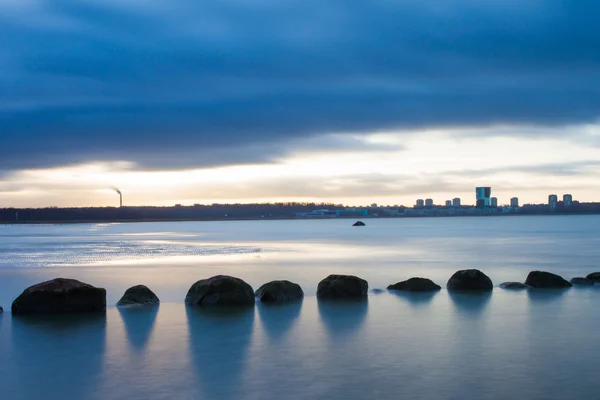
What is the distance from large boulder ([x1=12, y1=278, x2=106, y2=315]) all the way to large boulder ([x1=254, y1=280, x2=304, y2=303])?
411 cm

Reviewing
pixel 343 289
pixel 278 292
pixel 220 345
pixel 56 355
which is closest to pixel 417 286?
pixel 343 289

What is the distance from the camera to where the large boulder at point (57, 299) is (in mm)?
14844

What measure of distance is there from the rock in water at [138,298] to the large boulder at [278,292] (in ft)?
8.75

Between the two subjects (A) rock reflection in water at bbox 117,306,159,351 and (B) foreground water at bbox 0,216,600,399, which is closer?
(B) foreground water at bbox 0,216,600,399

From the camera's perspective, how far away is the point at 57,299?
1485 cm

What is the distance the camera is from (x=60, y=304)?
48.8 ft

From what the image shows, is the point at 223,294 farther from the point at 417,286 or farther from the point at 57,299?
the point at 417,286

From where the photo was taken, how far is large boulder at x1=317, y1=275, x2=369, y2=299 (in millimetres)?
17609

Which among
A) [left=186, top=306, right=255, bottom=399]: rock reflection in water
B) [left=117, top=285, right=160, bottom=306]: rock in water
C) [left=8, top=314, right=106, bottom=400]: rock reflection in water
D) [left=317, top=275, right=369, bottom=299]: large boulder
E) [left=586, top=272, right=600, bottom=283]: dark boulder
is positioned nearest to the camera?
[left=8, top=314, right=106, bottom=400]: rock reflection in water

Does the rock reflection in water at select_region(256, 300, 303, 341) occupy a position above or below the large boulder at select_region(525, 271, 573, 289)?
below

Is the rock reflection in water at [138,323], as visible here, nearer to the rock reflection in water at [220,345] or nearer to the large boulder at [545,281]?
the rock reflection in water at [220,345]

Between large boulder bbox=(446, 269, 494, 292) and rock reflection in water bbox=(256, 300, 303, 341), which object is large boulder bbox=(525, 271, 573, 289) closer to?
large boulder bbox=(446, 269, 494, 292)

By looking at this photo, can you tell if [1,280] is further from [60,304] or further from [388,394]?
[388,394]

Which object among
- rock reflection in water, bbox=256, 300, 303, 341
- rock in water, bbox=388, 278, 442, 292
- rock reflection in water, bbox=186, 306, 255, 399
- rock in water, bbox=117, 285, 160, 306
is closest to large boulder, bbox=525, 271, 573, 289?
rock in water, bbox=388, 278, 442, 292
